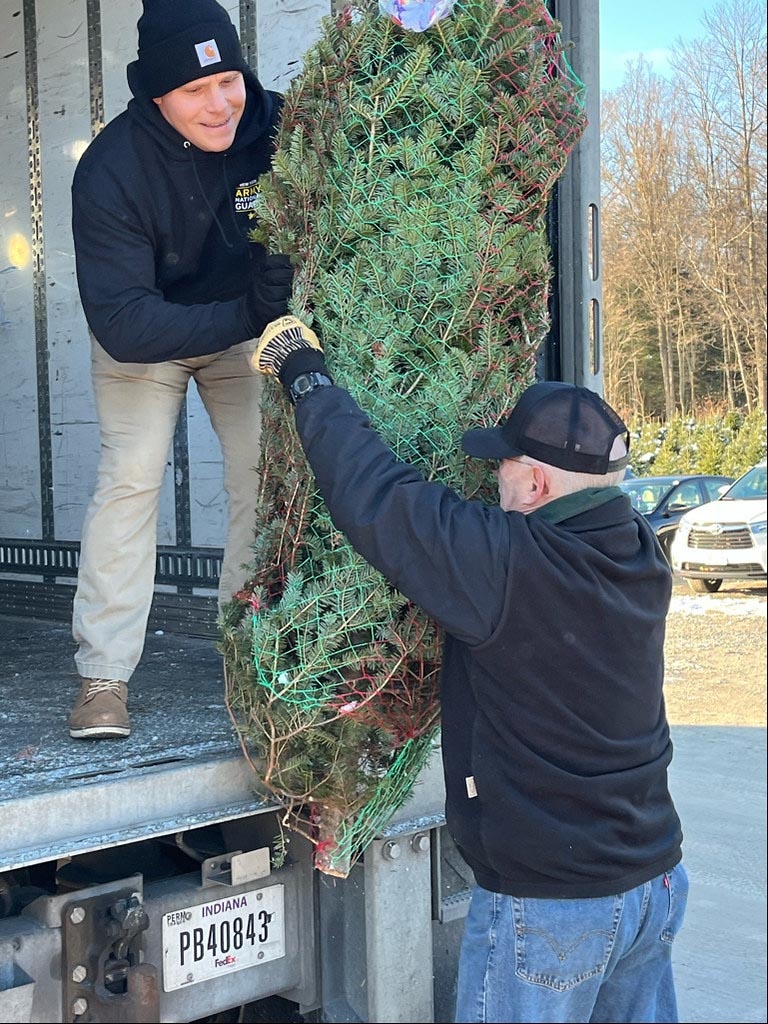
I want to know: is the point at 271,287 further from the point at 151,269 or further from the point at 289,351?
the point at 151,269

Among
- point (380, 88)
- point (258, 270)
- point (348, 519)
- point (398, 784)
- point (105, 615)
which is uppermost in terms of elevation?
point (380, 88)

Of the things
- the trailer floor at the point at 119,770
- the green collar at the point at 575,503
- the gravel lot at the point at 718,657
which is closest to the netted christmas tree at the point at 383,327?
the trailer floor at the point at 119,770

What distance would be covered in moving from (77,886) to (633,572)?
1.31 m

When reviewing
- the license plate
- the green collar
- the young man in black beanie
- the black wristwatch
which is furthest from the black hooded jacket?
the license plate

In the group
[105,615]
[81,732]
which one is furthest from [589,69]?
[81,732]

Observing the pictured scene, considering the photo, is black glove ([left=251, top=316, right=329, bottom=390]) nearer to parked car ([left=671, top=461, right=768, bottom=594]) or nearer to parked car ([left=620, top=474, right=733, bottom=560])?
parked car ([left=671, top=461, right=768, bottom=594])

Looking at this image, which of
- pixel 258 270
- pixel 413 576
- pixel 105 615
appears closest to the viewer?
pixel 413 576

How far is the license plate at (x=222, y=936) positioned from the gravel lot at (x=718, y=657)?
24.3 ft

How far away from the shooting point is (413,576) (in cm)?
199

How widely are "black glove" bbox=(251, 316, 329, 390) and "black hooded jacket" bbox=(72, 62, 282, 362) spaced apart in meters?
0.30

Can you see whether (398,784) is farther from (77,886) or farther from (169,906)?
(77,886)

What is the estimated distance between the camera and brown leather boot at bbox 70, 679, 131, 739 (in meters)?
2.60

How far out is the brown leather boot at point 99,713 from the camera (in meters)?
2.60

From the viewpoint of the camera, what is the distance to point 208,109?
278 centimetres
